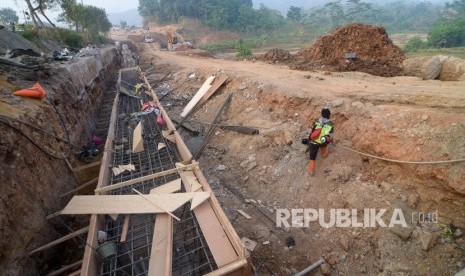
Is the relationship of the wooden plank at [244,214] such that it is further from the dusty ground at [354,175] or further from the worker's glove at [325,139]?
the worker's glove at [325,139]

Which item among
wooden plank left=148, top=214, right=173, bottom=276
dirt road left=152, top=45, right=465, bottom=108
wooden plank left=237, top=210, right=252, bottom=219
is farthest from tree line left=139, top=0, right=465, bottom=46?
wooden plank left=148, top=214, right=173, bottom=276

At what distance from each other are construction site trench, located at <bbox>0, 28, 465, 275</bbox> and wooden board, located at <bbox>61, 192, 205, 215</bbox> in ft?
2.44

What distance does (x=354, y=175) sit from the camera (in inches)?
207

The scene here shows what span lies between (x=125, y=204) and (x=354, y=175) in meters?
4.18

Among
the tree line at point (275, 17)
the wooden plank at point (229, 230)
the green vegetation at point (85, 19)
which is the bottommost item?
the wooden plank at point (229, 230)

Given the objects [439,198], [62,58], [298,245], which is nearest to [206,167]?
[298,245]

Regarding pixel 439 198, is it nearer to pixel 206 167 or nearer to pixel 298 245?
pixel 298 245

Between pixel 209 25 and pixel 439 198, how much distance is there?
5498 cm

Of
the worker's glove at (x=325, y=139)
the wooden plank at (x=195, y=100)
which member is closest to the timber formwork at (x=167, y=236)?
the worker's glove at (x=325, y=139)

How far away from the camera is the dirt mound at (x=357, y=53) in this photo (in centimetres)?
1143

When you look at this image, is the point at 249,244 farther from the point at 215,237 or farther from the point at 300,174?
the point at 300,174

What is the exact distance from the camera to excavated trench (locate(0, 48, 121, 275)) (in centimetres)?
370

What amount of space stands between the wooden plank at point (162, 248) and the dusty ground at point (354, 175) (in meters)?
1.80

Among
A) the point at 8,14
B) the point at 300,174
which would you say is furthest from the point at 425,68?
the point at 8,14
